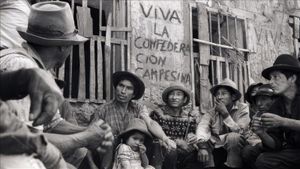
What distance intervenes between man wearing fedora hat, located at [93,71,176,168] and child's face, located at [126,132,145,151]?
34cm

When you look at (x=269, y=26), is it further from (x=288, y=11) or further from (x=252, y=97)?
(x=252, y=97)

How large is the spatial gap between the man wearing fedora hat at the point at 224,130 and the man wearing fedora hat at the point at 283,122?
1.67ft

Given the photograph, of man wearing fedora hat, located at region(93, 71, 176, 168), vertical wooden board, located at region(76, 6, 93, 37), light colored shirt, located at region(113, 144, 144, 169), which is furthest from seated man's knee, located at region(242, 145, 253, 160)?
vertical wooden board, located at region(76, 6, 93, 37)

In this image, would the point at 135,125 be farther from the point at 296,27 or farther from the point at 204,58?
the point at 296,27

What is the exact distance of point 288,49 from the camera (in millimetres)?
8992

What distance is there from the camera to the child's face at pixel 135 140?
17.9 feet

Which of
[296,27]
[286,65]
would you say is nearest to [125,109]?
[286,65]

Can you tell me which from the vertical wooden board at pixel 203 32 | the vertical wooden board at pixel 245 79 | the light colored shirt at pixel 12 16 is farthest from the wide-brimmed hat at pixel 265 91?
the light colored shirt at pixel 12 16

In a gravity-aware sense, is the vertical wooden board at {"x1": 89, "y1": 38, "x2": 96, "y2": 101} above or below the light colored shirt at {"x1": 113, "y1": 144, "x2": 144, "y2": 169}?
above

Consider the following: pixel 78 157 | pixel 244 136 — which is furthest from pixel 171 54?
pixel 78 157

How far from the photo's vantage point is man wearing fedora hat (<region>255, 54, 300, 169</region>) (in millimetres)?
4844

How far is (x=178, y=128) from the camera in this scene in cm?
636

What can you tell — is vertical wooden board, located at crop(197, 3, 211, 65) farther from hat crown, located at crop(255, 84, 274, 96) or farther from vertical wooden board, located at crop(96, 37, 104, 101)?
hat crown, located at crop(255, 84, 274, 96)

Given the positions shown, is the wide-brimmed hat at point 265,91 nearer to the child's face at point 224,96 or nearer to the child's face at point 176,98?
the child's face at point 224,96
